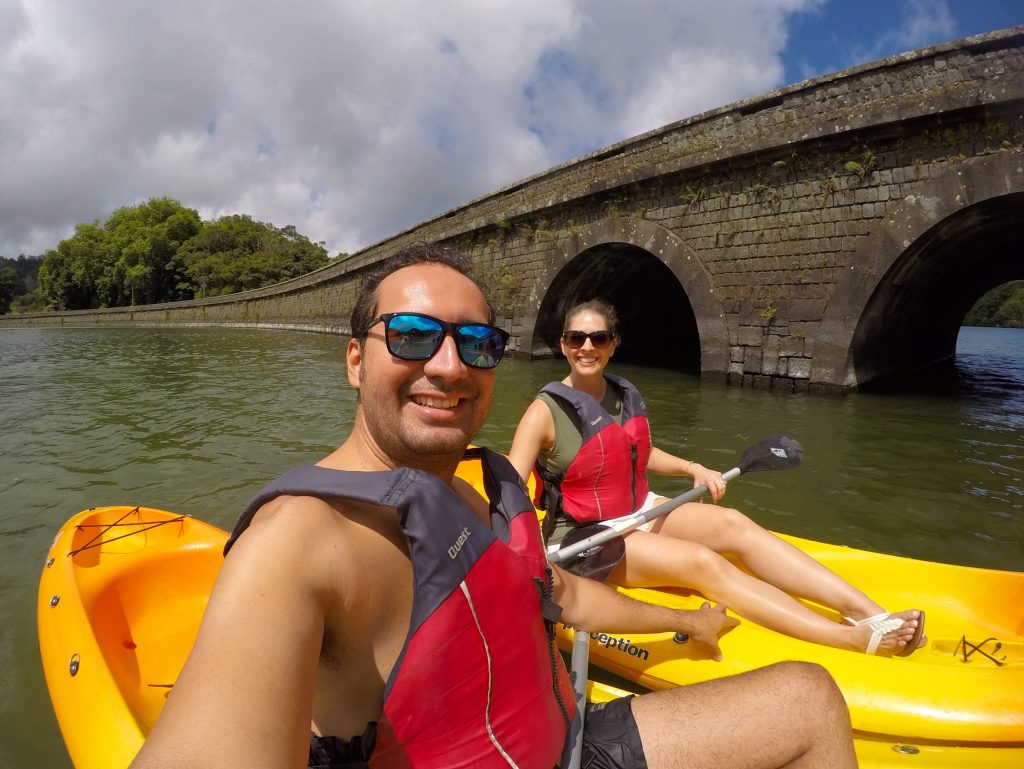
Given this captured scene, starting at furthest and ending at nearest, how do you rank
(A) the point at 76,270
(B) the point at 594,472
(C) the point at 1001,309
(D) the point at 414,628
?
(C) the point at 1001,309 → (A) the point at 76,270 → (B) the point at 594,472 → (D) the point at 414,628

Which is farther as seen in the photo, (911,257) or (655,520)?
(911,257)

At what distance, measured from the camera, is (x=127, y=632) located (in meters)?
2.22

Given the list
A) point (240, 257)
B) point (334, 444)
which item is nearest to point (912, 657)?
point (334, 444)

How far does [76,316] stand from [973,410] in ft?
159

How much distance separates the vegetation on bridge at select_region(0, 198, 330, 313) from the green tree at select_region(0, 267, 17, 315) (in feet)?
0.34

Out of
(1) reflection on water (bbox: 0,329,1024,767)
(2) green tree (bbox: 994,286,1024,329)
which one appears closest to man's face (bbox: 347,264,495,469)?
(1) reflection on water (bbox: 0,329,1024,767)

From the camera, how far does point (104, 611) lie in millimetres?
2207

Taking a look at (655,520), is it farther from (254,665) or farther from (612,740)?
(254,665)

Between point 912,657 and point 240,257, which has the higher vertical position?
point 240,257

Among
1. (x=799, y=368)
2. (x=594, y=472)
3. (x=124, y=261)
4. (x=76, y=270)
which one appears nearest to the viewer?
(x=594, y=472)

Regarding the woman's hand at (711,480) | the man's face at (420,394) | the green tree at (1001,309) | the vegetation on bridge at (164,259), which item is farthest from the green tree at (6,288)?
the green tree at (1001,309)

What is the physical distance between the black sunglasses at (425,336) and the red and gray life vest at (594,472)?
4.99ft

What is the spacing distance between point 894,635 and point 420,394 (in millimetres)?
2084

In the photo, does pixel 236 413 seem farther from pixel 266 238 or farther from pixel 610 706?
pixel 266 238
